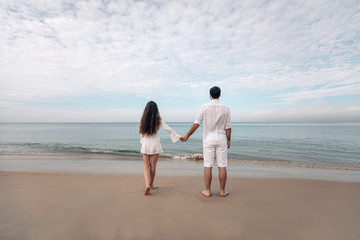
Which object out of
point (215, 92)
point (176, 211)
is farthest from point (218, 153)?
point (176, 211)

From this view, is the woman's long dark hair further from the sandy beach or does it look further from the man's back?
the sandy beach

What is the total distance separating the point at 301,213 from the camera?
11.1 feet

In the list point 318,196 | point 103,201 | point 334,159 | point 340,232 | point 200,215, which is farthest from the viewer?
point 334,159

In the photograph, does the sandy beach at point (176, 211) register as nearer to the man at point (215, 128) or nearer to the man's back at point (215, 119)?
the man at point (215, 128)

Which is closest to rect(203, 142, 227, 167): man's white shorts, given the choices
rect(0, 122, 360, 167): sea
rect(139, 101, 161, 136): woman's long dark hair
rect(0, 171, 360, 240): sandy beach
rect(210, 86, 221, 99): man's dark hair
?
rect(0, 171, 360, 240): sandy beach

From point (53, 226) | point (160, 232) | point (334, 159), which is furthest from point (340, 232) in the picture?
point (334, 159)

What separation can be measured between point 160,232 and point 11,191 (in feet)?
14.1

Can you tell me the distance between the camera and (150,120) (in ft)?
14.3

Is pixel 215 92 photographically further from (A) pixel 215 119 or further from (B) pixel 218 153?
(B) pixel 218 153

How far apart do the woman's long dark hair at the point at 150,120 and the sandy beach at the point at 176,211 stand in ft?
5.22

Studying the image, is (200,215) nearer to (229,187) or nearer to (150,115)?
(229,187)

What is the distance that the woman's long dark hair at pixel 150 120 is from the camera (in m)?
4.36

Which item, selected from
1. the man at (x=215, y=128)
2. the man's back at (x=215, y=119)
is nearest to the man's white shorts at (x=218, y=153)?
the man at (x=215, y=128)

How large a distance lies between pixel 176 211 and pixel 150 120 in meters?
2.13
